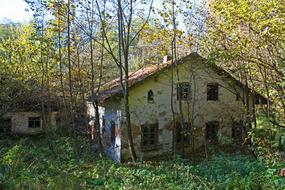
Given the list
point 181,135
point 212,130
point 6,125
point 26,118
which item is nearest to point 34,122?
point 26,118

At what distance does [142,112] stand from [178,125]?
265cm

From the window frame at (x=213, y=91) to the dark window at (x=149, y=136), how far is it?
417cm

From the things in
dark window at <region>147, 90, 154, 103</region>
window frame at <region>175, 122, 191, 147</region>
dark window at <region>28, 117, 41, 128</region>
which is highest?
dark window at <region>147, 90, 154, 103</region>

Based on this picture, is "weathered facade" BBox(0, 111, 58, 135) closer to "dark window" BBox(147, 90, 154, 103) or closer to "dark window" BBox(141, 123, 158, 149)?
"dark window" BBox(141, 123, 158, 149)

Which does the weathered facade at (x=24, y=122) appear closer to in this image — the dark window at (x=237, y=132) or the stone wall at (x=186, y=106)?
the stone wall at (x=186, y=106)

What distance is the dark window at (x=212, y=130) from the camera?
21.8 metres

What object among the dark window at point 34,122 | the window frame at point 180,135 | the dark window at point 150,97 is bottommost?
the window frame at point 180,135

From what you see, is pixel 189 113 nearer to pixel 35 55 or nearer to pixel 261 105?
pixel 261 105

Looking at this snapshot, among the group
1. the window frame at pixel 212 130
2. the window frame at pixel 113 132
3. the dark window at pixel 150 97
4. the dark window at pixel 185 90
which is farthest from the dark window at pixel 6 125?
Answer: the window frame at pixel 212 130

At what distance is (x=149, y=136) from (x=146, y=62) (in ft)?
18.0

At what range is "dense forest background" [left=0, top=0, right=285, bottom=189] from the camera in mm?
9664

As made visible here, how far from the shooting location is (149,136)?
65.5ft

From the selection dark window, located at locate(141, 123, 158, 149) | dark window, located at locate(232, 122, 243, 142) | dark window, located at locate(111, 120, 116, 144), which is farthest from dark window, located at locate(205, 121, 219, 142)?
dark window, located at locate(111, 120, 116, 144)

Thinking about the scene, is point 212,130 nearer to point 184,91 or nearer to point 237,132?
point 237,132
